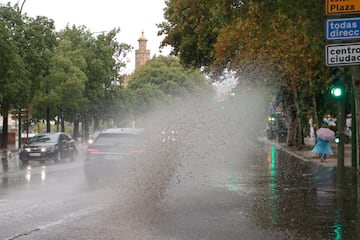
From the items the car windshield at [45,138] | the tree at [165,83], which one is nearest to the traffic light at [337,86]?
the car windshield at [45,138]

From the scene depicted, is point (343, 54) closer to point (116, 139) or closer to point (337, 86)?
point (337, 86)

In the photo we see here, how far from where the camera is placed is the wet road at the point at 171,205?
28.1ft

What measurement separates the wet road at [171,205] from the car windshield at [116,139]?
75 cm

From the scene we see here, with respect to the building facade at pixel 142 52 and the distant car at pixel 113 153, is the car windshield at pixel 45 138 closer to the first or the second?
the distant car at pixel 113 153

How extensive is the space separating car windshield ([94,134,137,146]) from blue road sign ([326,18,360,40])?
9545 millimetres

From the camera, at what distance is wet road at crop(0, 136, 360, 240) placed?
28.1 ft

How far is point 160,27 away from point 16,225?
29.0m

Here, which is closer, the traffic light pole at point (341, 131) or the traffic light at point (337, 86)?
the traffic light at point (337, 86)

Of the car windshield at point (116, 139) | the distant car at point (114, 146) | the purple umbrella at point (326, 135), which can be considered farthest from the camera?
the purple umbrella at point (326, 135)

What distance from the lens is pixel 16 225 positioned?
903 centimetres

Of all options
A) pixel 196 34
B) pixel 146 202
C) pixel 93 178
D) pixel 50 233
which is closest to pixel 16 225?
pixel 50 233

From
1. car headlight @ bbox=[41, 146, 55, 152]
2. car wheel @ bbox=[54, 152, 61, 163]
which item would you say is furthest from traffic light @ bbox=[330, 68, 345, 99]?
car wheel @ bbox=[54, 152, 61, 163]

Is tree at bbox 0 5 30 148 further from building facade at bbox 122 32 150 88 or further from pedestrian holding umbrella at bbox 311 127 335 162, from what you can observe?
building facade at bbox 122 32 150 88

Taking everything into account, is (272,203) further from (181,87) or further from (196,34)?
(181,87)
